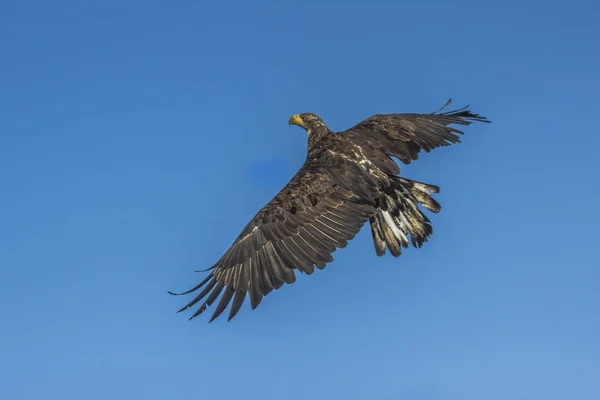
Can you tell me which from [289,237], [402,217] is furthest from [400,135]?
[289,237]

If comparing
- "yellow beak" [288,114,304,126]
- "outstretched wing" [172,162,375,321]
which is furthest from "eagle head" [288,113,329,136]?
"outstretched wing" [172,162,375,321]

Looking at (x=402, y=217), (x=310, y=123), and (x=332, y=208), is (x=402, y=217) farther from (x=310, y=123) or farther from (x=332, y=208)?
(x=310, y=123)

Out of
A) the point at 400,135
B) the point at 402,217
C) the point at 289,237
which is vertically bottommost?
the point at 289,237

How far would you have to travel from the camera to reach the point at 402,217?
494 inches

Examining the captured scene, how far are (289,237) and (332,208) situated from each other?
0.76 meters

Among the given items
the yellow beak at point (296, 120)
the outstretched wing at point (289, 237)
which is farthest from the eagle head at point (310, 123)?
the outstretched wing at point (289, 237)

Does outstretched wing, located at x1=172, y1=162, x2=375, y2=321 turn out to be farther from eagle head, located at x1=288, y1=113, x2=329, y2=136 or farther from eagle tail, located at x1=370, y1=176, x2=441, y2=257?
eagle head, located at x1=288, y1=113, x2=329, y2=136

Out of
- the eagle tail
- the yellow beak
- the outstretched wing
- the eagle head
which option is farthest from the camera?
the yellow beak

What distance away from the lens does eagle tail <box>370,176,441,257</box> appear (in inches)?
487

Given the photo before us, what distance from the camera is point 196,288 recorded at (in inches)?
421

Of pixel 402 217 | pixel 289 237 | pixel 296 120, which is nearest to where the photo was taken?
pixel 289 237

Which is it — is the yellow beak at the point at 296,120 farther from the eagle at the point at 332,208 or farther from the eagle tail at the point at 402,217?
the eagle tail at the point at 402,217

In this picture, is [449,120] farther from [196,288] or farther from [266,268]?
[196,288]

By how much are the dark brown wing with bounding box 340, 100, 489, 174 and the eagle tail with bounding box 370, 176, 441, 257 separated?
33cm
